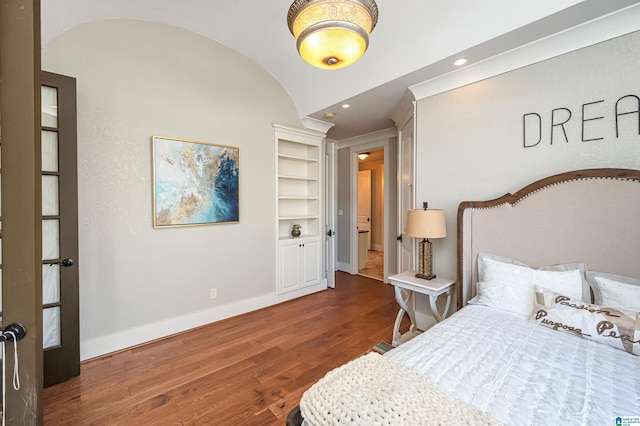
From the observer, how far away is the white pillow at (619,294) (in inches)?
58.6

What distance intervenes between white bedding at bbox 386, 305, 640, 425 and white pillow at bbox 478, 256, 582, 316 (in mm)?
295

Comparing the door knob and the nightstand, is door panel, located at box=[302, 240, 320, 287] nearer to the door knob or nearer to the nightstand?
the nightstand

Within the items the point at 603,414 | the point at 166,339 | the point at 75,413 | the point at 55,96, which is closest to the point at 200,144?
the point at 55,96

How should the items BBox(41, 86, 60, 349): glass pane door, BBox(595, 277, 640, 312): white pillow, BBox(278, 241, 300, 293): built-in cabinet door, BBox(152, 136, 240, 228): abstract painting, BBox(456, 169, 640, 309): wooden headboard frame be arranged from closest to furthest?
BBox(595, 277, 640, 312): white pillow → BBox(456, 169, 640, 309): wooden headboard frame → BBox(41, 86, 60, 349): glass pane door → BBox(152, 136, 240, 228): abstract painting → BBox(278, 241, 300, 293): built-in cabinet door

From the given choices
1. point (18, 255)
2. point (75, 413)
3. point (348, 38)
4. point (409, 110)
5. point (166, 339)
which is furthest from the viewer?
point (409, 110)

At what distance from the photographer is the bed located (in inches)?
38.1

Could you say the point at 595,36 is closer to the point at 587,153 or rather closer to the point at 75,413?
the point at 587,153

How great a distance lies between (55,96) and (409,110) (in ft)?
10.8

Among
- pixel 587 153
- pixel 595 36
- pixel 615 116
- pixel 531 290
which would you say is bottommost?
pixel 531 290

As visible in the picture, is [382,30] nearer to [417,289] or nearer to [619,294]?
[417,289]

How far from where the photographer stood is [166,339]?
2.63 m

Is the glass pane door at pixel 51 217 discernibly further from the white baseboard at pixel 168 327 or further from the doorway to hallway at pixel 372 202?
the doorway to hallway at pixel 372 202

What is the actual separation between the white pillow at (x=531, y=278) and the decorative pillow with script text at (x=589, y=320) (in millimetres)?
72

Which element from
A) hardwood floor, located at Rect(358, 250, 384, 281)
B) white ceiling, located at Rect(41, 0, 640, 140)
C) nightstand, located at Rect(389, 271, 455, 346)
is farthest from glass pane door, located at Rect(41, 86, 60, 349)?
hardwood floor, located at Rect(358, 250, 384, 281)
